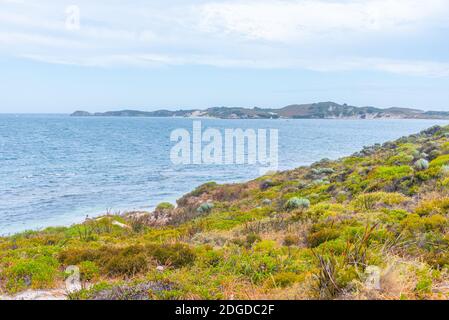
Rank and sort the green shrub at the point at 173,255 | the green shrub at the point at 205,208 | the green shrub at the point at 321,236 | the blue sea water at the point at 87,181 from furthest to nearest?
1. the blue sea water at the point at 87,181
2. the green shrub at the point at 205,208
3. the green shrub at the point at 321,236
4. the green shrub at the point at 173,255

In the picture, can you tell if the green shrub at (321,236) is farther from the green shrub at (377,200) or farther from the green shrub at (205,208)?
the green shrub at (205,208)

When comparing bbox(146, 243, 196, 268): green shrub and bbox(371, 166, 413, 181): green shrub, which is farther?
bbox(371, 166, 413, 181): green shrub

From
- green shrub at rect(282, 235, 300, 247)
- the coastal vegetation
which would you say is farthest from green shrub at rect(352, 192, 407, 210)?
green shrub at rect(282, 235, 300, 247)

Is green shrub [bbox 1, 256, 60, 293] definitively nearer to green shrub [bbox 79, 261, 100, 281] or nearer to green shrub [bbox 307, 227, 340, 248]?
green shrub [bbox 79, 261, 100, 281]

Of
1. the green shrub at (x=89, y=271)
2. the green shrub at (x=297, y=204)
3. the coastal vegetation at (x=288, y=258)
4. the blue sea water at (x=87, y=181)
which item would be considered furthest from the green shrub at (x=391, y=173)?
the blue sea water at (x=87, y=181)

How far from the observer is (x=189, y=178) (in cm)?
4381

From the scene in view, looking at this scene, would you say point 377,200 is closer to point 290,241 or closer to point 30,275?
point 290,241

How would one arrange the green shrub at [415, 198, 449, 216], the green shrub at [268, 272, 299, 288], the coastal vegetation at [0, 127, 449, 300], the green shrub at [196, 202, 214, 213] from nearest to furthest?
1. the coastal vegetation at [0, 127, 449, 300]
2. the green shrub at [268, 272, 299, 288]
3. the green shrub at [415, 198, 449, 216]
4. the green shrub at [196, 202, 214, 213]

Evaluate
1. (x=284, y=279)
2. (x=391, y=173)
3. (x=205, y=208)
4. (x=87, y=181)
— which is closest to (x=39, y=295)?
(x=284, y=279)

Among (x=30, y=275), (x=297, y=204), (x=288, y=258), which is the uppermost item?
(x=288, y=258)
